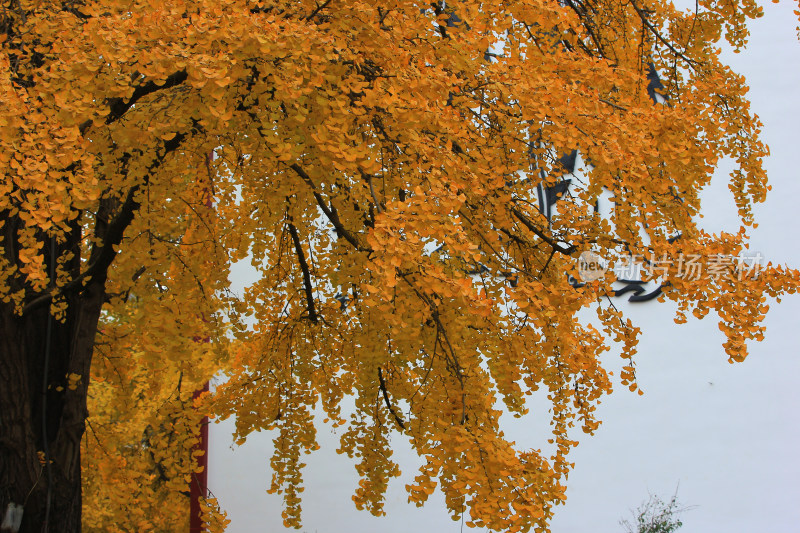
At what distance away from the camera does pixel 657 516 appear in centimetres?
451

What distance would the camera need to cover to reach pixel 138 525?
3.62 metres

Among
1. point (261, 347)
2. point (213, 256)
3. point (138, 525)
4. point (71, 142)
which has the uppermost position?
point (261, 347)

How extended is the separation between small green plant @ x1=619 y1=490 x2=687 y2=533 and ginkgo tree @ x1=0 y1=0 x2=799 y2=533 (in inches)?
87.7

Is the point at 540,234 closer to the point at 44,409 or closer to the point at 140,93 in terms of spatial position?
the point at 140,93

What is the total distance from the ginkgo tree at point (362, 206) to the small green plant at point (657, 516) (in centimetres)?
223

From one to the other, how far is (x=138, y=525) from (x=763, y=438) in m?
3.77

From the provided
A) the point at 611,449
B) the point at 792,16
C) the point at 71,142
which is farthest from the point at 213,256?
the point at 792,16

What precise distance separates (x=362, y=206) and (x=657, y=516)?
322 cm

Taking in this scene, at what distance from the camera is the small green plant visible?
4.46 meters

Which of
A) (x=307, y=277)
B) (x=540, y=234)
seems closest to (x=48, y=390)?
(x=307, y=277)

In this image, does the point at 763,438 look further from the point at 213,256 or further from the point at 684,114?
the point at 213,256

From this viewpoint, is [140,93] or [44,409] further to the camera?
[44,409]

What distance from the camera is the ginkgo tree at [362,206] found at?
6.09 ft

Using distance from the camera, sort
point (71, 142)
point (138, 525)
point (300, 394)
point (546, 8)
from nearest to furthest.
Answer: point (71, 142) → point (546, 8) → point (300, 394) → point (138, 525)
